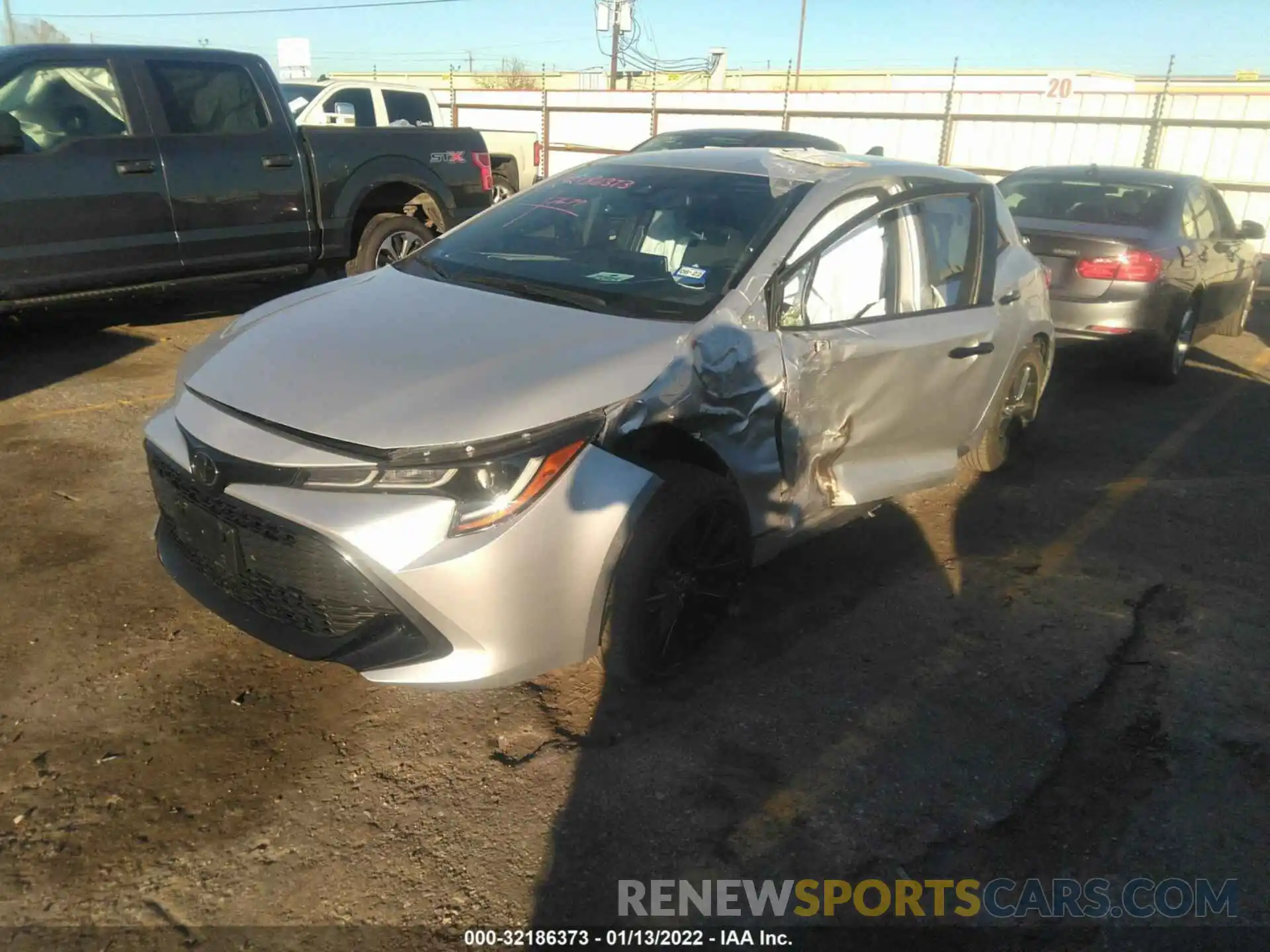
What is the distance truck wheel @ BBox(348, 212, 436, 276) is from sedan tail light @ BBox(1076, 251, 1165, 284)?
4.99m

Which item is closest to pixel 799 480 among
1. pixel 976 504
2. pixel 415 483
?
pixel 415 483

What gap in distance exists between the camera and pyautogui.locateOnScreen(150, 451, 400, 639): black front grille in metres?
2.54

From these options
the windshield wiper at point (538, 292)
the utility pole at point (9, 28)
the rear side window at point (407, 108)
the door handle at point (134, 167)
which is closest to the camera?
the windshield wiper at point (538, 292)

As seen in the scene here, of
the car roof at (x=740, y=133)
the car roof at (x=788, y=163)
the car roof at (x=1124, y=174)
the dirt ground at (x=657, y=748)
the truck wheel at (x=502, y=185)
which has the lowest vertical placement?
the dirt ground at (x=657, y=748)

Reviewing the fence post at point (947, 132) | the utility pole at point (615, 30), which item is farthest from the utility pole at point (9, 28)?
the fence post at point (947, 132)

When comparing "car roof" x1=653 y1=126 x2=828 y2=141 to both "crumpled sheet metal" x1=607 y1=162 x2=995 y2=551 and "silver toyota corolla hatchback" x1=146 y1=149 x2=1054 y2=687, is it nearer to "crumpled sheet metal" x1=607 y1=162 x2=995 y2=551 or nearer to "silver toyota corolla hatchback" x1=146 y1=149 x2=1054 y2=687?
"silver toyota corolla hatchback" x1=146 y1=149 x2=1054 y2=687

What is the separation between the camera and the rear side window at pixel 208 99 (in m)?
6.52

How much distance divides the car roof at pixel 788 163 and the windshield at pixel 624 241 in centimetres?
6

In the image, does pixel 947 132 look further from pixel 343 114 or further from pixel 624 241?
pixel 624 241

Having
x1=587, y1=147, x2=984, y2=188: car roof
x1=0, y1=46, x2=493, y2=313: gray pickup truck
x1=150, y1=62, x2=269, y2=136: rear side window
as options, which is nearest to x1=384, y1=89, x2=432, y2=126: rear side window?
x1=0, y1=46, x2=493, y2=313: gray pickup truck

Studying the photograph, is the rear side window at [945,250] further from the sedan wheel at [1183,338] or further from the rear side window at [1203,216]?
the rear side window at [1203,216]

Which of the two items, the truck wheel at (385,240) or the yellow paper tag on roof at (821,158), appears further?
the truck wheel at (385,240)

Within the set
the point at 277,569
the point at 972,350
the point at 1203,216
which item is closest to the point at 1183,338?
the point at 1203,216

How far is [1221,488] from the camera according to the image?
536 centimetres
